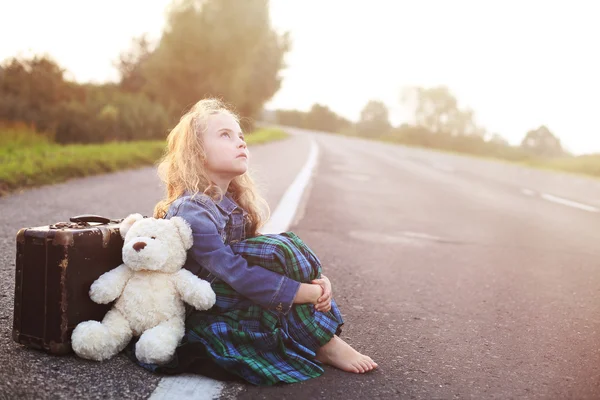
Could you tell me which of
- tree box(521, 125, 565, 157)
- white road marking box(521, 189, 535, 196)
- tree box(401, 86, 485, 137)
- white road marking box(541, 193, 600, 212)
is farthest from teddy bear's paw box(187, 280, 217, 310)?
tree box(401, 86, 485, 137)

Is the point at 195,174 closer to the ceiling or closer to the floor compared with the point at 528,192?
closer to the ceiling

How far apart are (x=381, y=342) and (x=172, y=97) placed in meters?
29.4

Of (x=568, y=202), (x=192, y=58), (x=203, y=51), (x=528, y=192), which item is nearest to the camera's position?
(x=568, y=202)

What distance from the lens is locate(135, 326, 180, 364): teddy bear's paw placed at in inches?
93.7

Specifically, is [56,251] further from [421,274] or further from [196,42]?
[196,42]

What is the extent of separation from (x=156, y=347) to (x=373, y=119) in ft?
434

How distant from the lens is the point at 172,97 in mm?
30984

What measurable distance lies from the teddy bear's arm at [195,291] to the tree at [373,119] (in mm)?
112392

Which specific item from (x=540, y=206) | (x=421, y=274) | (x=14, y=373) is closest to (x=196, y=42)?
(x=540, y=206)

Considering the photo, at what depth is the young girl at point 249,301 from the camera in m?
2.52

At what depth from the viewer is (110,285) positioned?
251cm

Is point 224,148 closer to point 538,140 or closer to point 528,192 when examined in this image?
point 528,192

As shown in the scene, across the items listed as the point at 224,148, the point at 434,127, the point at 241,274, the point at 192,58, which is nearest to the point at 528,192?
the point at 224,148

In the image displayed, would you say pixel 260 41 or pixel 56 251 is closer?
pixel 56 251
